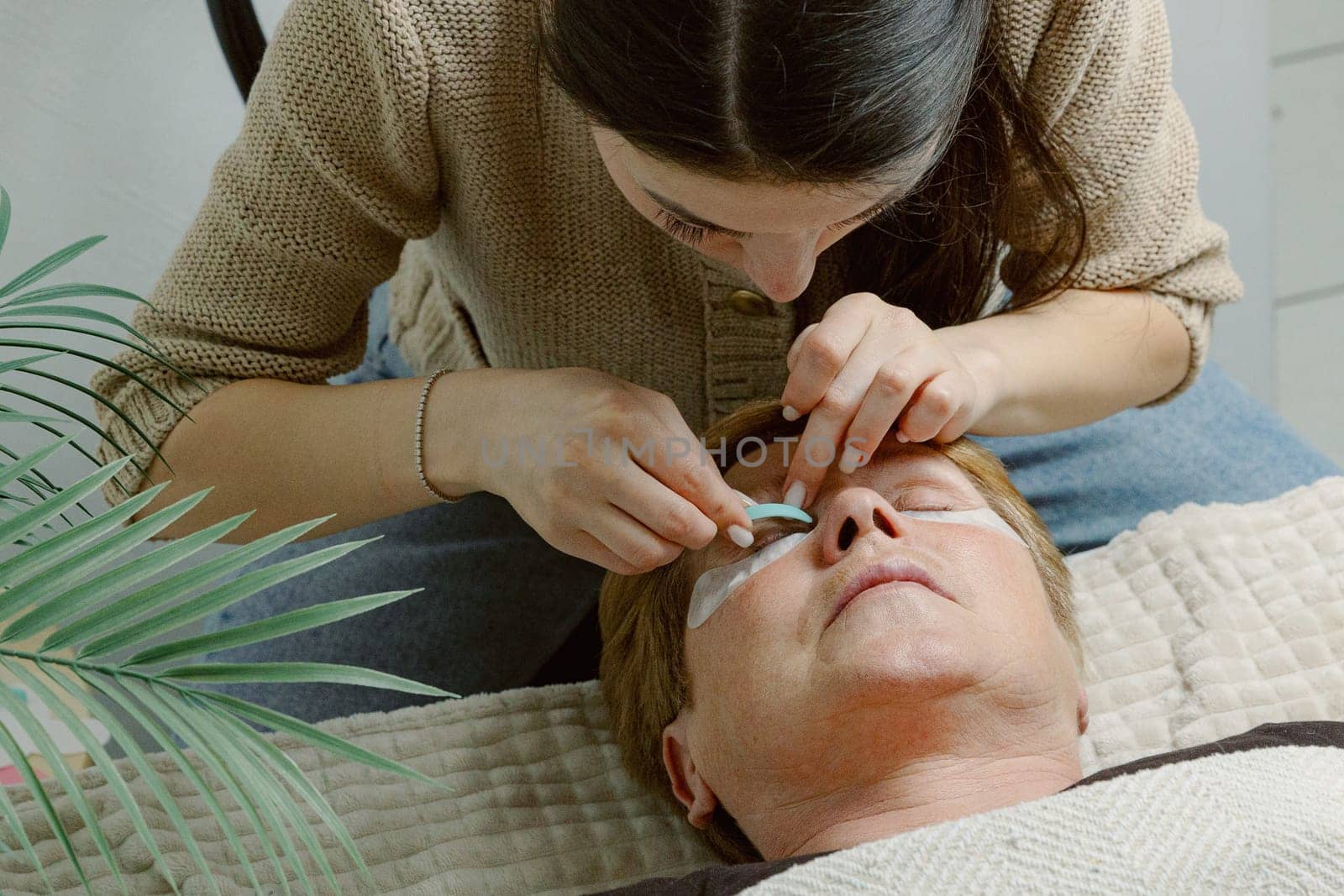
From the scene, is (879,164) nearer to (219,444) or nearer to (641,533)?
(641,533)

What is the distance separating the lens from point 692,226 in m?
0.80

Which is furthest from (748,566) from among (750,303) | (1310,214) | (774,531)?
(1310,214)

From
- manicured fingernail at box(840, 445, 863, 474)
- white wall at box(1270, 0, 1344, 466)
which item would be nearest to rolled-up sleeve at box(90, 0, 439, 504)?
manicured fingernail at box(840, 445, 863, 474)

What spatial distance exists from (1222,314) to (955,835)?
5.56 ft

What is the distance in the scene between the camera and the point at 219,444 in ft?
3.51

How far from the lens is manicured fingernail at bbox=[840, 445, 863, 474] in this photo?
98 cm

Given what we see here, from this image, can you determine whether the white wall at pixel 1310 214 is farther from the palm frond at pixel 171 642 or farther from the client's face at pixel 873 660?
the palm frond at pixel 171 642

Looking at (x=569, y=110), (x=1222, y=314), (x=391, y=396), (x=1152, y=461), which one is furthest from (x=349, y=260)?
(x=1222, y=314)

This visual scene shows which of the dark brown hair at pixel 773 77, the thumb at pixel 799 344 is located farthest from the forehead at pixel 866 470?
the dark brown hair at pixel 773 77

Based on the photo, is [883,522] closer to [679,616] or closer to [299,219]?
[679,616]

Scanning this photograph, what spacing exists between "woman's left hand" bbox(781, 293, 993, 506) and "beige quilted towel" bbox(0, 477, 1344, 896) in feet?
1.16

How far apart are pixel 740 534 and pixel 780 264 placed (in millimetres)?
237

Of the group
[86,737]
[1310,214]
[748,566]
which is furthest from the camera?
[1310,214]

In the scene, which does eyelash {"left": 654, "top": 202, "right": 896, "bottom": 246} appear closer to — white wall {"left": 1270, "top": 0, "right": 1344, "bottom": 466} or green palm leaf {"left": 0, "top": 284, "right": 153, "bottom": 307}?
green palm leaf {"left": 0, "top": 284, "right": 153, "bottom": 307}
